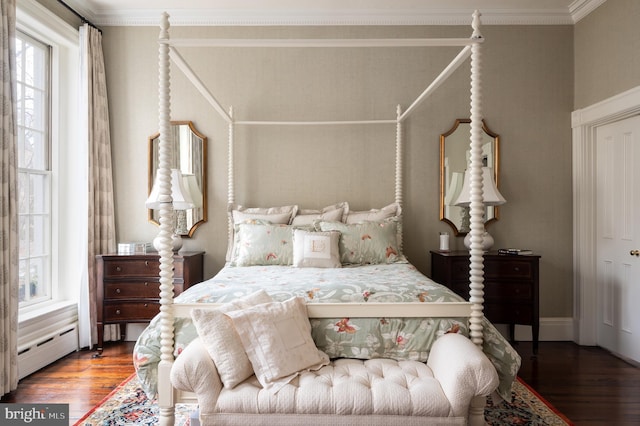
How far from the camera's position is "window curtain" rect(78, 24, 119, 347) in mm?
3639

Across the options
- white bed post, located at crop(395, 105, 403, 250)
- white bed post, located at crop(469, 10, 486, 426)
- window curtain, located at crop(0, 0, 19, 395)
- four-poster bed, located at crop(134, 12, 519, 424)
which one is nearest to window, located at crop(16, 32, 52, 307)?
window curtain, located at crop(0, 0, 19, 395)

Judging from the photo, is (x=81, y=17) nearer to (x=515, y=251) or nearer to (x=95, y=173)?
(x=95, y=173)

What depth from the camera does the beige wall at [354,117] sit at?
398cm

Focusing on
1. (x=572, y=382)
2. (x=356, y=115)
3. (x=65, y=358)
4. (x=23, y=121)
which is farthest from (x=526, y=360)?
(x=23, y=121)

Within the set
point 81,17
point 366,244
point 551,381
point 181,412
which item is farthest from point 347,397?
point 81,17

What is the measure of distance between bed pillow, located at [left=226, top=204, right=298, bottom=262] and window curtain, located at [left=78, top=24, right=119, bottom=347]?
112 centimetres

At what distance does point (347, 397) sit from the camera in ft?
5.77

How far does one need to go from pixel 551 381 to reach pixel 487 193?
1.50 metres

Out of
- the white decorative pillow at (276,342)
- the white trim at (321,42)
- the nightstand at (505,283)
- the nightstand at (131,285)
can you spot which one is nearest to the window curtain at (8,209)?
the nightstand at (131,285)

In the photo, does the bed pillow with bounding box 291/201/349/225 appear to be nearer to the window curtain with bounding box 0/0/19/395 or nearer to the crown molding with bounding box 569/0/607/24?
the window curtain with bounding box 0/0/19/395

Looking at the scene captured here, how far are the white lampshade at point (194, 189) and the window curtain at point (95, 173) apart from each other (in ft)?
2.28

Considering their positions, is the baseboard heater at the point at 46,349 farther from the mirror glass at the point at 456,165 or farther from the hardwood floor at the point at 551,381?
the mirror glass at the point at 456,165

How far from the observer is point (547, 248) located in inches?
156

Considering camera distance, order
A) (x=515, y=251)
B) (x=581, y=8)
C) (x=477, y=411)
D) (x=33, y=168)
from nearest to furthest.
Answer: (x=477, y=411) < (x=33, y=168) < (x=515, y=251) < (x=581, y=8)
